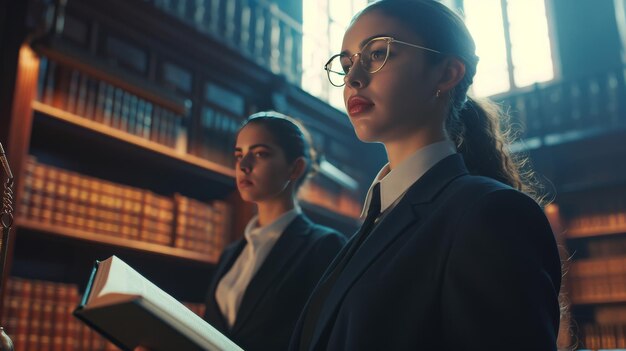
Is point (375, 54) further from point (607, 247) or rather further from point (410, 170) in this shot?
point (607, 247)

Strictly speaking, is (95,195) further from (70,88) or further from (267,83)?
(267,83)

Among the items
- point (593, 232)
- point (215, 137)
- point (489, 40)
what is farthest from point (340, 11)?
point (593, 232)

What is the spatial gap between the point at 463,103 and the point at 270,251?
916 mm

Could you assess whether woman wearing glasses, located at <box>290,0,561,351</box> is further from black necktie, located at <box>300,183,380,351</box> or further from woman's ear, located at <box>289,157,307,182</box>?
woman's ear, located at <box>289,157,307,182</box>

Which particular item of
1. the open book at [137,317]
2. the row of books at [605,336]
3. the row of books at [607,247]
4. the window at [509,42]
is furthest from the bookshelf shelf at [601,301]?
the open book at [137,317]

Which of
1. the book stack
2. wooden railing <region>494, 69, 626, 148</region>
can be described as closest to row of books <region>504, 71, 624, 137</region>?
wooden railing <region>494, 69, 626, 148</region>

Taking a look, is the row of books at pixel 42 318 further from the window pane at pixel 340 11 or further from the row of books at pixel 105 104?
the window pane at pixel 340 11

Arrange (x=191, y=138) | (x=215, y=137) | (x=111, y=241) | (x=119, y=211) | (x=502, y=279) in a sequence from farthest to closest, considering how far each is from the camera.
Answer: (x=215, y=137), (x=191, y=138), (x=119, y=211), (x=111, y=241), (x=502, y=279)

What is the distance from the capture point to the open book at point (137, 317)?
89cm

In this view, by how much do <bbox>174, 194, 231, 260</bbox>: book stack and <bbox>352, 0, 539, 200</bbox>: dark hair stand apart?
2350mm

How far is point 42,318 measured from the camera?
2.68 meters

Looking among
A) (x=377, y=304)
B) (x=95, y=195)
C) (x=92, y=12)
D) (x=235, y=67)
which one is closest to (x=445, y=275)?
(x=377, y=304)

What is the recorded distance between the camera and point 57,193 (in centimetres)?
285

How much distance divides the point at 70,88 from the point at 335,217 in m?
2.30
